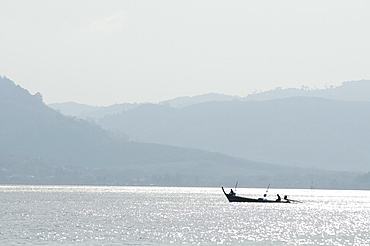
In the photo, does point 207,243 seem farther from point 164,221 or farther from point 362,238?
point 164,221

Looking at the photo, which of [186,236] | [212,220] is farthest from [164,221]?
[186,236]

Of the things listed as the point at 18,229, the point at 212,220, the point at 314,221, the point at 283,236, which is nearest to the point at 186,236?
the point at 283,236

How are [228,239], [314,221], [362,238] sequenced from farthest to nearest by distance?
1. [314,221]
2. [362,238]
3. [228,239]

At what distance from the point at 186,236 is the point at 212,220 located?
44449 mm

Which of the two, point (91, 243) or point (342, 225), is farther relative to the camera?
point (342, 225)

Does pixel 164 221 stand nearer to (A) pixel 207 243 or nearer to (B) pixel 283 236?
(B) pixel 283 236

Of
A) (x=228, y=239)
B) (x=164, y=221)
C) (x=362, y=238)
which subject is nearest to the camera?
(x=228, y=239)

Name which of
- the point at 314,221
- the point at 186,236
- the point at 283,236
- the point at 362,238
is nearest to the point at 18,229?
the point at 186,236

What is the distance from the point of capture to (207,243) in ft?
424

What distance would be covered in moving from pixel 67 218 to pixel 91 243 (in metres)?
56.5

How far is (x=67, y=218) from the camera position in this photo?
181 metres

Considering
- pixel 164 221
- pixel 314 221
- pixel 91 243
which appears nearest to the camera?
pixel 91 243

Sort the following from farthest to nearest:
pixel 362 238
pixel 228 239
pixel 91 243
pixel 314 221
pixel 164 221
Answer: pixel 314 221
pixel 164 221
pixel 362 238
pixel 228 239
pixel 91 243

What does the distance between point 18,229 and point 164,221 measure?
38746mm
